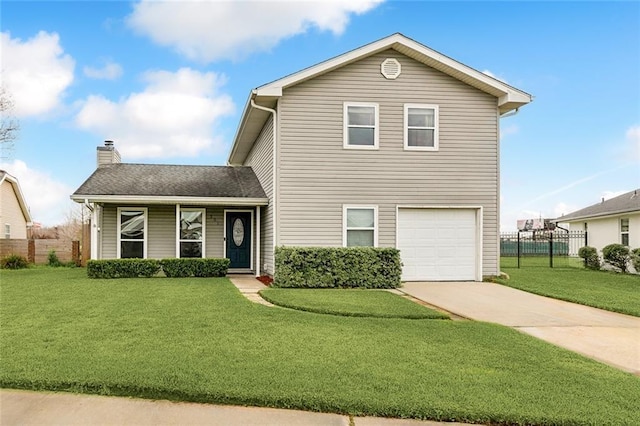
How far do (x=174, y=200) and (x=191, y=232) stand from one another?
160 cm

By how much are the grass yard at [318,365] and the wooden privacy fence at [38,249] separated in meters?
13.2

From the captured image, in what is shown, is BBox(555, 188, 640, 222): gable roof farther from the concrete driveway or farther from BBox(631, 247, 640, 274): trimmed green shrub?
the concrete driveway

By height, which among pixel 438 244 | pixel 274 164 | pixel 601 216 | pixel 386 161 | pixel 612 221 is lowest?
pixel 438 244

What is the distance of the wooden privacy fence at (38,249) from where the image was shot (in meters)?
20.2

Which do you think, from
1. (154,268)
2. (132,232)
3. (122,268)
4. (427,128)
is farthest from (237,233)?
(427,128)

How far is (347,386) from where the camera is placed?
443 cm

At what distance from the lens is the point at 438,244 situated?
45.2 ft

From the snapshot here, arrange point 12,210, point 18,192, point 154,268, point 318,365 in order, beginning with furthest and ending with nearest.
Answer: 1. point 18,192
2. point 12,210
3. point 154,268
4. point 318,365

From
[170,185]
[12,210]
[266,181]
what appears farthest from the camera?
[12,210]

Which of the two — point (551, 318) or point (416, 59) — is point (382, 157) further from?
point (551, 318)

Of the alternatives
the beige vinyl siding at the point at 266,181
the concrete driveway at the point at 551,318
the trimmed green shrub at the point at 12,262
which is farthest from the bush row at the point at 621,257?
the trimmed green shrub at the point at 12,262

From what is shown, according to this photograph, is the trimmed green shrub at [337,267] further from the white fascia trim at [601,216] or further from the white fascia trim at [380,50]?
the white fascia trim at [601,216]

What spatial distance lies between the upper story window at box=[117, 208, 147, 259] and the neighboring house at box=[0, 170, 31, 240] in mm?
12563

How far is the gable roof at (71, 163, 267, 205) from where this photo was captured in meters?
14.4
